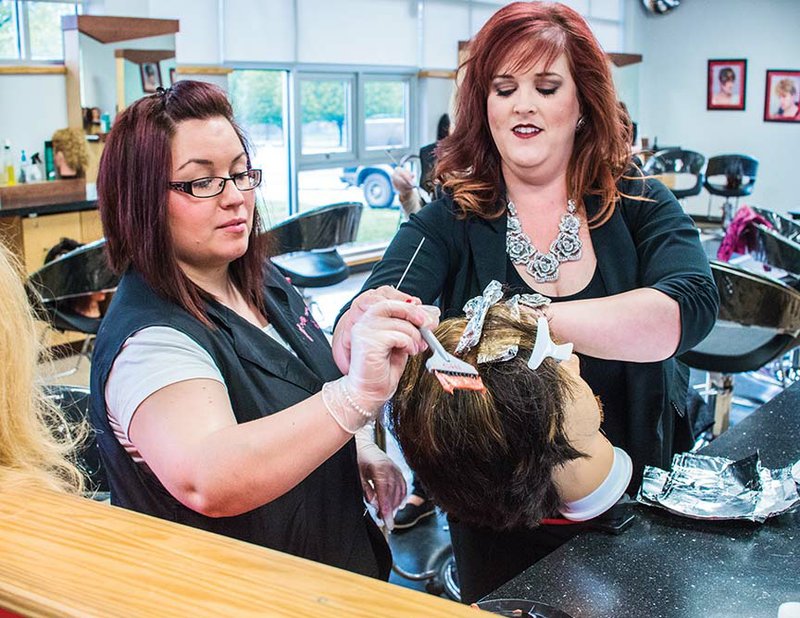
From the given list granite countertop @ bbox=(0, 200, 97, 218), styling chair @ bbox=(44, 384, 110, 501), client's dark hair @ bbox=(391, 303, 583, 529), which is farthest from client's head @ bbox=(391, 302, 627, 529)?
granite countertop @ bbox=(0, 200, 97, 218)

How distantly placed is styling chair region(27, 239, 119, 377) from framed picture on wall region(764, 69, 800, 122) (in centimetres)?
876

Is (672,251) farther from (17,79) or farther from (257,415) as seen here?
(17,79)

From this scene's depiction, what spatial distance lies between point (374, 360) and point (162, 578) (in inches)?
21.2

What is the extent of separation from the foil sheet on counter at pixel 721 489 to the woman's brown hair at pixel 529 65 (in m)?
0.48

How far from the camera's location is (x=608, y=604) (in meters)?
1.31

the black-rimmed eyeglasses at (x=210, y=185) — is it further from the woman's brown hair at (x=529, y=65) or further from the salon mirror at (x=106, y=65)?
the salon mirror at (x=106, y=65)

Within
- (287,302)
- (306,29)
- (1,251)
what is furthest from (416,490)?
(306,29)

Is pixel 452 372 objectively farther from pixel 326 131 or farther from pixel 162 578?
pixel 326 131

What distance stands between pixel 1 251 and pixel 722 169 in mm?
9287

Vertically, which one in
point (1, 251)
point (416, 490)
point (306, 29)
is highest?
point (306, 29)

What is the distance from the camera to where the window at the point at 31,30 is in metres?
5.64

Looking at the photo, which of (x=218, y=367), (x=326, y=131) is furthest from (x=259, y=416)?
(x=326, y=131)

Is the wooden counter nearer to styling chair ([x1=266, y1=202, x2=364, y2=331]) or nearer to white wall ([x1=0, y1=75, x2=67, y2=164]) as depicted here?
styling chair ([x1=266, y1=202, x2=364, y2=331])

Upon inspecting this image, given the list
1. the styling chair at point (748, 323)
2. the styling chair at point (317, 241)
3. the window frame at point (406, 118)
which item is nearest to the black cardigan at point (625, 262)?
the styling chair at point (748, 323)
